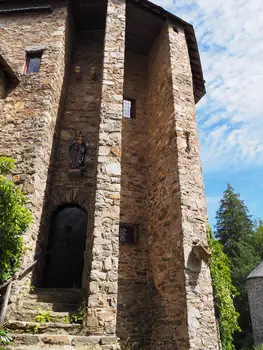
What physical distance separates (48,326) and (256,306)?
Result: 15648 millimetres

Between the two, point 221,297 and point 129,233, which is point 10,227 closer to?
point 129,233

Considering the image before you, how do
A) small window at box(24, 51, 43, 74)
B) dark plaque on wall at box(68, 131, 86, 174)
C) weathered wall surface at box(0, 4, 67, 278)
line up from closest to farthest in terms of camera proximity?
weathered wall surface at box(0, 4, 67, 278) → dark plaque on wall at box(68, 131, 86, 174) → small window at box(24, 51, 43, 74)

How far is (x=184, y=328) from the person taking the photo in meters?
4.97

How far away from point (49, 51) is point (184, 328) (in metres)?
7.43

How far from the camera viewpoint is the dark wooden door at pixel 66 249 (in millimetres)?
6590

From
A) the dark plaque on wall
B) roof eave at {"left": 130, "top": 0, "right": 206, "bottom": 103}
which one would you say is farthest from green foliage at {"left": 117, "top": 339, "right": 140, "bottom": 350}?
roof eave at {"left": 130, "top": 0, "right": 206, "bottom": 103}

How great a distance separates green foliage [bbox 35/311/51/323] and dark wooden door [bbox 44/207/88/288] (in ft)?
6.41

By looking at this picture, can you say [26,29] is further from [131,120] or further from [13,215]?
[13,215]

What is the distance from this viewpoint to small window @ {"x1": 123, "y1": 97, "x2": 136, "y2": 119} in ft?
28.2

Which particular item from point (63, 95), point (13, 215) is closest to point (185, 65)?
point (63, 95)

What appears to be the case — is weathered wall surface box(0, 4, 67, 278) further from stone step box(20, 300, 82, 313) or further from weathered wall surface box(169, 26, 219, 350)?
weathered wall surface box(169, 26, 219, 350)

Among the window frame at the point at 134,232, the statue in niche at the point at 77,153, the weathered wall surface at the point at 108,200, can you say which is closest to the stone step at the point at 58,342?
the weathered wall surface at the point at 108,200

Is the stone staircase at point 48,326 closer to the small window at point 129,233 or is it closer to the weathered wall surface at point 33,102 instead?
the weathered wall surface at point 33,102

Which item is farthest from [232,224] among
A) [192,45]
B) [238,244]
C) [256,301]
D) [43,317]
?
[43,317]
